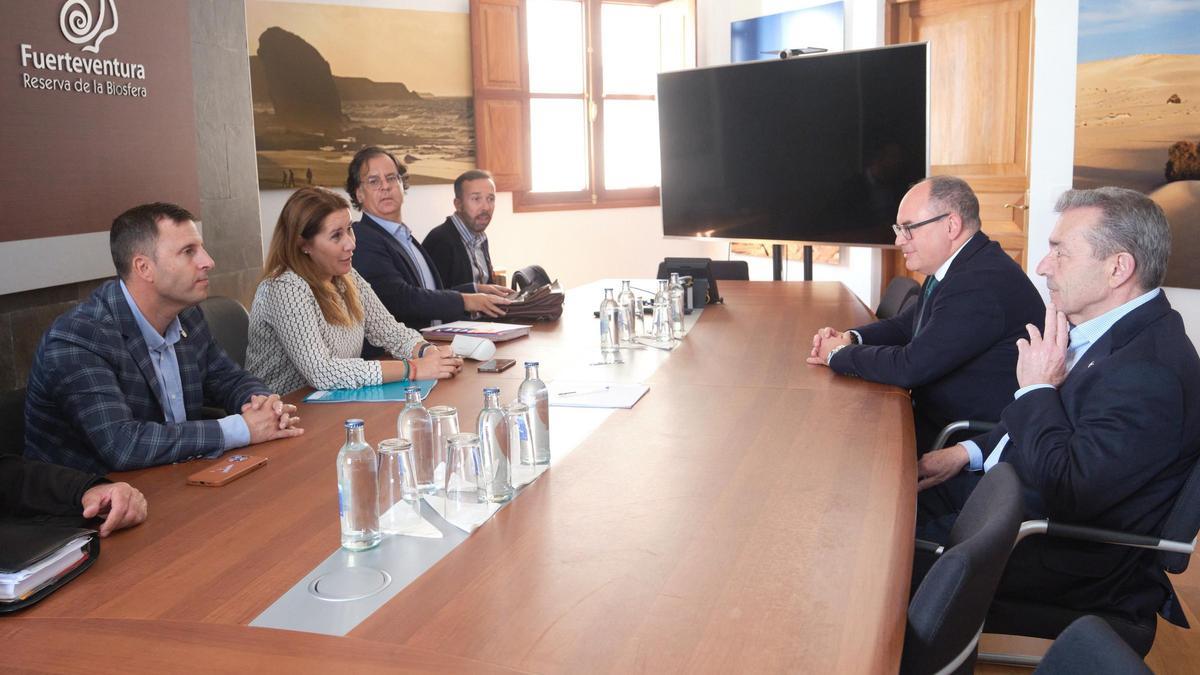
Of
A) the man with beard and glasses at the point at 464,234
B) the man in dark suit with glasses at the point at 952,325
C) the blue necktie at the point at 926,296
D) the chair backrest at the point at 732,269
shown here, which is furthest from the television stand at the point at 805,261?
the man in dark suit with glasses at the point at 952,325

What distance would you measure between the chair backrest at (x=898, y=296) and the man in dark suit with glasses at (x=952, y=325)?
0.81 m

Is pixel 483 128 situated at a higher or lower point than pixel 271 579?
higher

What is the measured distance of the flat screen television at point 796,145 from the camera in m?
5.34

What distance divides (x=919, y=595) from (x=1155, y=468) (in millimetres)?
934

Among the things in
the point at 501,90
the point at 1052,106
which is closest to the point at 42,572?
the point at 1052,106

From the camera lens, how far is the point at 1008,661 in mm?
2756

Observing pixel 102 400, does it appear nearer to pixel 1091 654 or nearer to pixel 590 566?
→ pixel 590 566

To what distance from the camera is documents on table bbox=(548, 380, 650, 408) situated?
102 inches

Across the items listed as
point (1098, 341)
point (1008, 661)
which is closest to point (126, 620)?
point (1098, 341)

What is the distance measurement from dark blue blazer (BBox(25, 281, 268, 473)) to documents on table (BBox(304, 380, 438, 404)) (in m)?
0.36

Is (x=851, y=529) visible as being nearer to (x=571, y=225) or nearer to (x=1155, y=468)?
(x=1155, y=468)

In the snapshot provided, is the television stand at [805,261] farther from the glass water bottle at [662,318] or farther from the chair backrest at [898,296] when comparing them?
the glass water bottle at [662,318]

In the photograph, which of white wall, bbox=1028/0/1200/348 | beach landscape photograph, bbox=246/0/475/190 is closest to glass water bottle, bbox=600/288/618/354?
white wall, bbox=1028/0/1200/348

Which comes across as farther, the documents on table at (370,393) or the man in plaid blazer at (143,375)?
the documents on table at (370,393)
